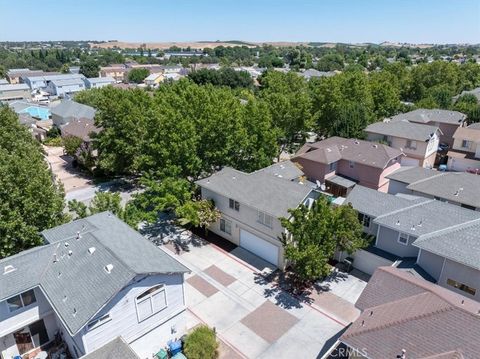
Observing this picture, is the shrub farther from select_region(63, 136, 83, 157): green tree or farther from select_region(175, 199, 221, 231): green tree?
select_region(63, 136, 83, 157): green tree

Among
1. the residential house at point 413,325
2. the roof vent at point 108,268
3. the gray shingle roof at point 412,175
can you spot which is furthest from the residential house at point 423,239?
the roof vent at point 108,268

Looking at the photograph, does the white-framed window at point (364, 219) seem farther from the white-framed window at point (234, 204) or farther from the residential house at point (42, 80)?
the residential house at point (42, 80)

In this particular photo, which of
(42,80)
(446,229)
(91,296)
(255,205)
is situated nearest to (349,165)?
(446,229)

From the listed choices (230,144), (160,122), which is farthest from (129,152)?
(230,144)

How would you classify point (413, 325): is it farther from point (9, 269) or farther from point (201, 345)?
point (9, 269)

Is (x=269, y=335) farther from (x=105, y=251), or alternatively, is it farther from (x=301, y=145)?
(x=301, y=145)
